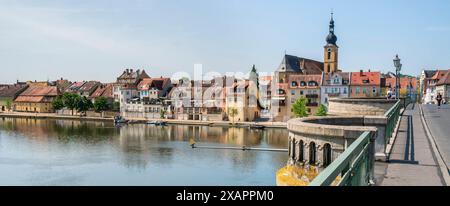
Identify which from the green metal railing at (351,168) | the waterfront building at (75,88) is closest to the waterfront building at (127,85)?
the waterfront building at (75,88)

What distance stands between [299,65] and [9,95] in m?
98.9

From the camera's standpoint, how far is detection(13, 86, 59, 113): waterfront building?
123688mm

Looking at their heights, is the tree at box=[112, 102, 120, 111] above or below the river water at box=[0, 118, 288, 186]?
above

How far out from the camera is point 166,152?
50.8m

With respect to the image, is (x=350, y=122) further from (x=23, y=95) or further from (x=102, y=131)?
(x=23, y=95)

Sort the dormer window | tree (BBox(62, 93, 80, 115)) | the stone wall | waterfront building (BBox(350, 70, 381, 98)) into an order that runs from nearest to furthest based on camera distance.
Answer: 1. the stone wall
2. waterfront building (BBox(350, 70, 381, 98))
3. the dormer window
4. tree (BBox(62, 93, 80, 115))

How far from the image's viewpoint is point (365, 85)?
82.0m

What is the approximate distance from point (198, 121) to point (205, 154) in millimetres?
39116

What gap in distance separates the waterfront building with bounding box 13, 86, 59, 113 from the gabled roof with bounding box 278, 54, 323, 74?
231ft

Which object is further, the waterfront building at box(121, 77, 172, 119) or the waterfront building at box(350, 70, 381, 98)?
the waterfront building at box(121, 77, 172, 119)

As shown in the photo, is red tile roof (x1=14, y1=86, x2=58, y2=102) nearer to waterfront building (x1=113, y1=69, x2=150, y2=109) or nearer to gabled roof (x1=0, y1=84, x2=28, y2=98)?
gabled roof (x1=0, y1=84, x2=28, y2=98)

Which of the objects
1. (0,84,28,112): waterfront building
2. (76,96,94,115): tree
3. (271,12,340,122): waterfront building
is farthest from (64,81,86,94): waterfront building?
(271,12,340,122): waterfront building

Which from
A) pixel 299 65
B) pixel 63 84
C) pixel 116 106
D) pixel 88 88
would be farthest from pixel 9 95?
pixel 299 65

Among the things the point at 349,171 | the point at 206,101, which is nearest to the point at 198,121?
the point at 206,101
